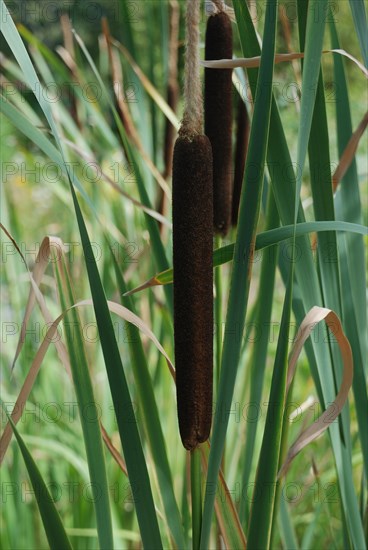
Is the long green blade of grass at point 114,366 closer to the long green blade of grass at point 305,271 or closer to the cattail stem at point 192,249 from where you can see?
the cattail stem at point 192,249

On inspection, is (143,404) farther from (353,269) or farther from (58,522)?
(353,269)

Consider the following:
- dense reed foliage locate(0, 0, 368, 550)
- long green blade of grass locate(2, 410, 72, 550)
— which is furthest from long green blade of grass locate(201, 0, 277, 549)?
long green blade of grass locate(2, 410, 72, 550)

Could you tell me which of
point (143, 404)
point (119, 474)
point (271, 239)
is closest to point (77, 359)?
point (143, 404)

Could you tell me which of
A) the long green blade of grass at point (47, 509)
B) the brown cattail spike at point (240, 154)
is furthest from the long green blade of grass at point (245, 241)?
the brown cattail spike at point (240, 154)

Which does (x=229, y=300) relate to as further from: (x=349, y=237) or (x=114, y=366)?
(x=349, y=237)

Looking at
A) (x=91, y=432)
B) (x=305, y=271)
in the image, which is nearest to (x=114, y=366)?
(x=91, y=432)

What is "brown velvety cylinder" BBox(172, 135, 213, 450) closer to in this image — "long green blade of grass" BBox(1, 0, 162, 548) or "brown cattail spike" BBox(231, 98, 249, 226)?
"long green blade of grass" BBox(1, 0, 162, 548)
